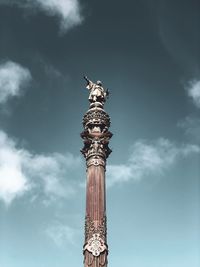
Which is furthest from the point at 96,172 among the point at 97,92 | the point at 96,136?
the point at 97,92

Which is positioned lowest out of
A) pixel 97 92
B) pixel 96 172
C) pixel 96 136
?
pixel 96 172

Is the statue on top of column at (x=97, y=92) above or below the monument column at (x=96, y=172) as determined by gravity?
above

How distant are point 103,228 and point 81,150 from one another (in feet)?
13.7

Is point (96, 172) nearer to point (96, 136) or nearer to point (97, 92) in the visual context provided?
point (96, 136)

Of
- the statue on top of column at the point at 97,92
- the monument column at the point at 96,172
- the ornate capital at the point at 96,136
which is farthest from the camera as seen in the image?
the statue on top of column at the point at 97,92

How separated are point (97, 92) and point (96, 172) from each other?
14.7 ft

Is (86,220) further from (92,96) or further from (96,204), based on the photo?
(92,96)

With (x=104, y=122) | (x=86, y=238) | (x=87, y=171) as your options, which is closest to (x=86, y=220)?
(x=86, y=238)

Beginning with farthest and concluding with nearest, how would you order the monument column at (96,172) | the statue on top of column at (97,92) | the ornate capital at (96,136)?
1. the statue on top of column at (97,92)
2. the ornate capital at (96,136)
3. the monument column at (96,172)

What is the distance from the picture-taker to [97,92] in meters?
26.2

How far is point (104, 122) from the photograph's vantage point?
24.9m

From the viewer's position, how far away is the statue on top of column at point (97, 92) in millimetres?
26047

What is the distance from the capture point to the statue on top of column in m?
26.0

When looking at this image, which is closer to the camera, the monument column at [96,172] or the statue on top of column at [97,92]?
the monument column at [96,172]
